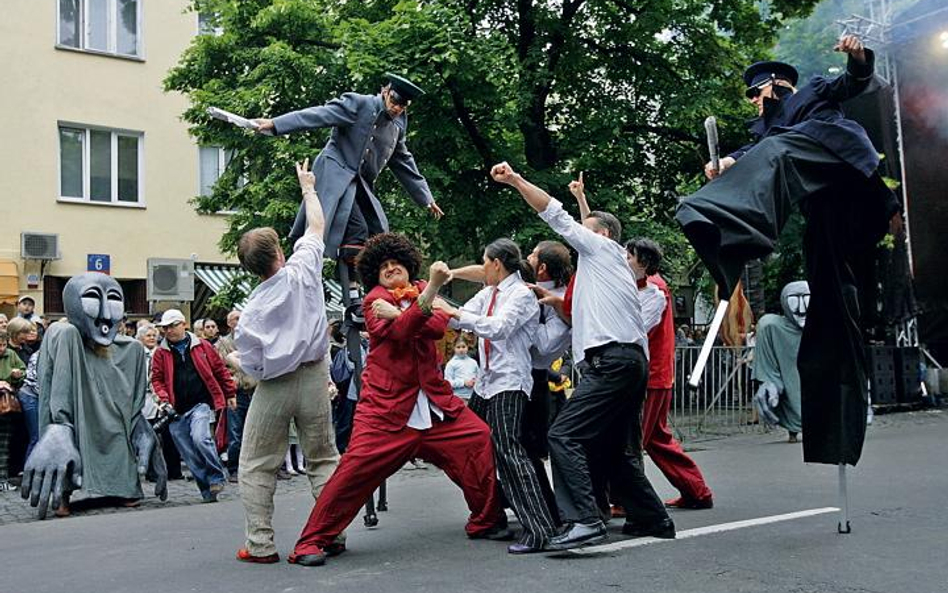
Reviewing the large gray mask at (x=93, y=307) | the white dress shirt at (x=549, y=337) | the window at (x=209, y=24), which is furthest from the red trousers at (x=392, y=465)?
the window at (x=209, y=24)

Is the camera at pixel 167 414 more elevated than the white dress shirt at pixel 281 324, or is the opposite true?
the white dress shirt at pixel 281 324

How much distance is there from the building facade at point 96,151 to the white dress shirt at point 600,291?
17.5m

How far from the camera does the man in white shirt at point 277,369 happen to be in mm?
6371

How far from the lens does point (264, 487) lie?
6445mm

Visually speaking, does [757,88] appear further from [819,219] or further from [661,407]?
[661,407]

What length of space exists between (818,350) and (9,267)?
18322 millimetres

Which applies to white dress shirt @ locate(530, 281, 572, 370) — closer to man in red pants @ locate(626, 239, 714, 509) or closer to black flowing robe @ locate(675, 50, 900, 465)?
man in red pants @ locate(626, 239, 714, 509)

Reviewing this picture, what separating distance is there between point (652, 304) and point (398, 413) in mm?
2237

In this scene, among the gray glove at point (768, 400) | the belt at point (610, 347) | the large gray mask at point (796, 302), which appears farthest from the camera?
the large gray mask at point (796, 302)

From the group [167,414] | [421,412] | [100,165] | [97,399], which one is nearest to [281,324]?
[421,412]

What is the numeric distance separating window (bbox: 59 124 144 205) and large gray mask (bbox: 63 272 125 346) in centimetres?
1405

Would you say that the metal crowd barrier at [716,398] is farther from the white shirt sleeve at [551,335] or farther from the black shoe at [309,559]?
the black shoe at [309,559]

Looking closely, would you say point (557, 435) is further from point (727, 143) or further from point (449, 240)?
point (727, 143)

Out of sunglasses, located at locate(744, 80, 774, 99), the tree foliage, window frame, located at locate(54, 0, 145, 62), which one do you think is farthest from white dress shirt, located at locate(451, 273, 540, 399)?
window frame, located at locate(54, 0, 145, 62)
